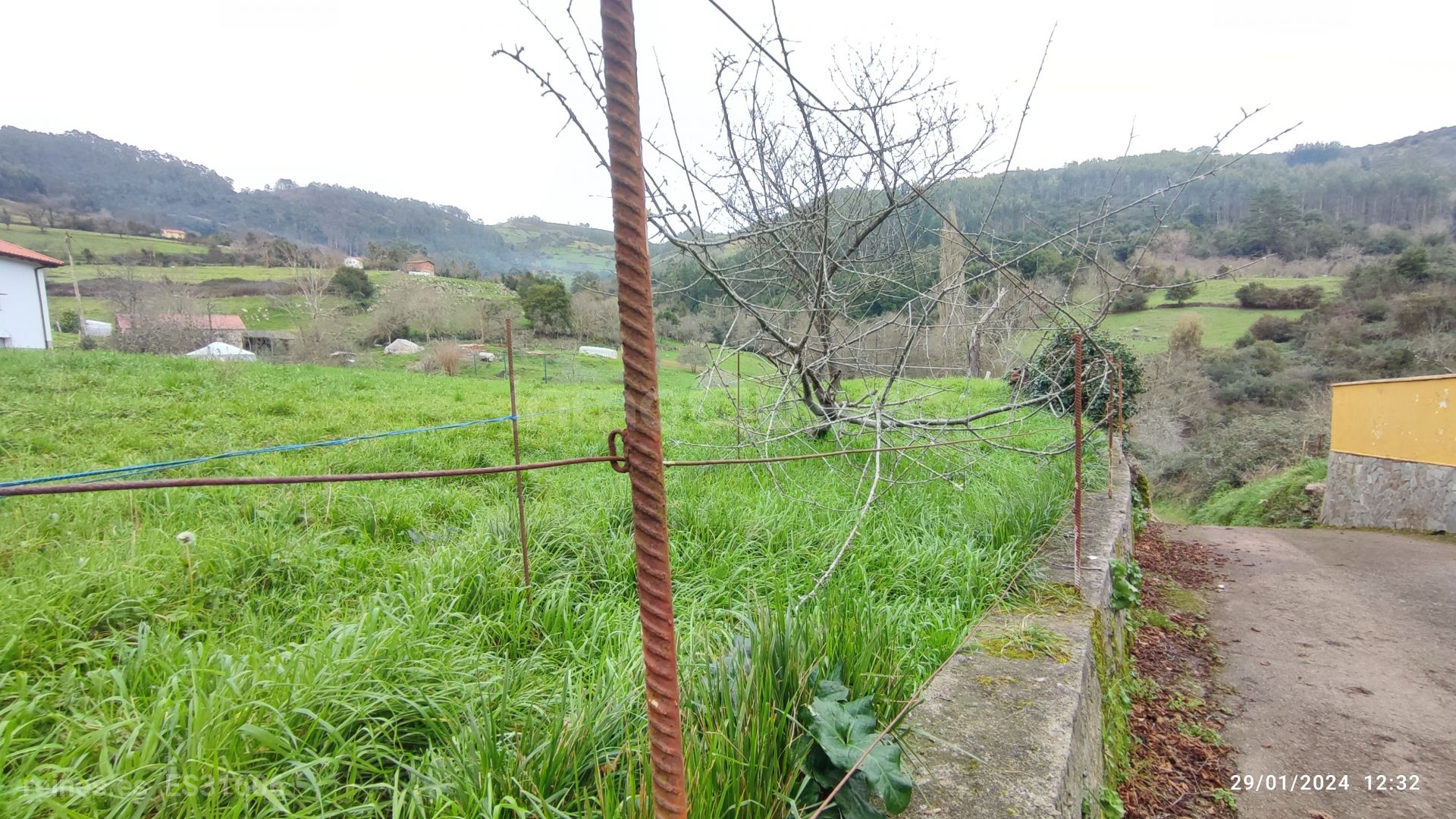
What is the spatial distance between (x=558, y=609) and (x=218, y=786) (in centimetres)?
122

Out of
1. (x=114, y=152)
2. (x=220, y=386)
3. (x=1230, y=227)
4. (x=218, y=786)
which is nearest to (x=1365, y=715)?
(x=218, y=786)

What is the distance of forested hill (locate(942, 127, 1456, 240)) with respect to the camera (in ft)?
12.2

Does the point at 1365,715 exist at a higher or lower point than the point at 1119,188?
lower

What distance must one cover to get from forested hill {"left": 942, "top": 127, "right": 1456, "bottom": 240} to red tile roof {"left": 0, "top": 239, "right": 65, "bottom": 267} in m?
35.2

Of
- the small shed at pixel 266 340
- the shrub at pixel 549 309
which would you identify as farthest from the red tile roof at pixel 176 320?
the shrub at pixel 549 309

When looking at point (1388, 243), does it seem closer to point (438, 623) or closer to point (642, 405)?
point (438, 623)

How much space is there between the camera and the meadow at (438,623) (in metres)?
1.36

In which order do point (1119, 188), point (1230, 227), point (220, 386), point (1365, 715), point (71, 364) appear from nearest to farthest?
point (1365, 715), point (1119, 188), point (1230, 227), point (220, 386), point (71, 364)

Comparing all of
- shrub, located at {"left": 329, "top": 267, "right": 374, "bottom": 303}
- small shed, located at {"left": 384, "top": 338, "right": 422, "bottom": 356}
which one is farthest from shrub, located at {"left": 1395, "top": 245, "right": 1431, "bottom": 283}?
shrub, located at {"left": 329, "top": 267, "right": 374, "bottom": 303}

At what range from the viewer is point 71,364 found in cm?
954

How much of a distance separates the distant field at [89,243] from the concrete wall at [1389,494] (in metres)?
58.0

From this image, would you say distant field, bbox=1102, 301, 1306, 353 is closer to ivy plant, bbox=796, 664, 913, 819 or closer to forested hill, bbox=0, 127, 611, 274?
ivy plant, bbox=796, 664, 913, 819

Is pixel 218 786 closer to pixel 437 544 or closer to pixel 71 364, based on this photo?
pixel 437 544

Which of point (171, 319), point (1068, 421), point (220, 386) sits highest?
point (171, 319)
